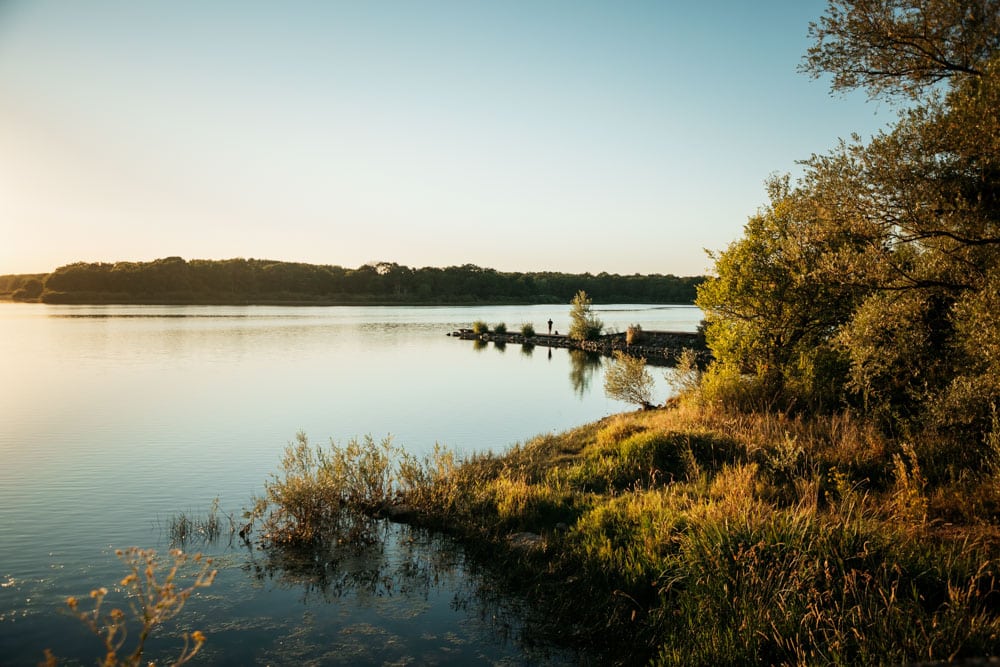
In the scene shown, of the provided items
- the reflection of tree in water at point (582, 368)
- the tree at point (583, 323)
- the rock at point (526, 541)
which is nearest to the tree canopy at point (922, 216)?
the rock at point (526, 541)

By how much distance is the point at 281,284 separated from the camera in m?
164

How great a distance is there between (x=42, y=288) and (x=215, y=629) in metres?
196

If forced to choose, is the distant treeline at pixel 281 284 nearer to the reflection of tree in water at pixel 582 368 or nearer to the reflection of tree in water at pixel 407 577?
the reflection of tree in water at pixel 582 368

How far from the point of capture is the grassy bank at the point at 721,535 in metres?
6.26

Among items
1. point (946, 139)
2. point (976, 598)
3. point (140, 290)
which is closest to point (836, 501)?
point (976, 598)

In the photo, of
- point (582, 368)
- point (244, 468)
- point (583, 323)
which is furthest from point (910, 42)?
point (583, 323)

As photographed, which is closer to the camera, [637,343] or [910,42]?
[910,42]

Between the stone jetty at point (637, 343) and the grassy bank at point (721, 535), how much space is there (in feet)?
97.6

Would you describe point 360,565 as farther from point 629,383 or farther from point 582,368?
point 582,368

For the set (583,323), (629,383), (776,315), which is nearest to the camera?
(776,315)

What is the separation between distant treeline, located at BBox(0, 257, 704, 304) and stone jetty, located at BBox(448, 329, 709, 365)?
85.9 metres

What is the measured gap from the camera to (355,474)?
12828mm

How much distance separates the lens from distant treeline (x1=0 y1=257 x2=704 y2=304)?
5723 inches

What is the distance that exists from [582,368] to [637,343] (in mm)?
12756
